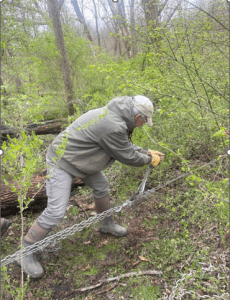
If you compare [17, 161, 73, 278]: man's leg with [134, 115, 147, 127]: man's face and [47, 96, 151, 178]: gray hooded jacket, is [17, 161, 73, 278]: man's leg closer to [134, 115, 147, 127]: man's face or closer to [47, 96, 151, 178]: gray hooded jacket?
[47, 96, 151, 178]: gray hooded jacket

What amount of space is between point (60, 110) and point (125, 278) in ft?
21.9

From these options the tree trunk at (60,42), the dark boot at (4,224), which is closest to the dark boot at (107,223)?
the dark boot at (4,224)

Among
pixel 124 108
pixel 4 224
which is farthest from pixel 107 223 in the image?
pixel 124 108

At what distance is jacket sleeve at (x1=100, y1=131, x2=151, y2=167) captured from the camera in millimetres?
2441

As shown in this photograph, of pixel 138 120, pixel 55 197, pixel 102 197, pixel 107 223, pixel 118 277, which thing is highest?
pixel 138 120

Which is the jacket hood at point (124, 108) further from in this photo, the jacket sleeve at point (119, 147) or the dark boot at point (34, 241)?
the dark boot at point (34, 241)

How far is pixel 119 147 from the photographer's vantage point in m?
2.52

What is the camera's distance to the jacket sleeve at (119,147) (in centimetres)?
244

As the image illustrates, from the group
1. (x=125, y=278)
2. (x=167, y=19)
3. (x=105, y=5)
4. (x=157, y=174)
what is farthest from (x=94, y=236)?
(x=105, y=5)

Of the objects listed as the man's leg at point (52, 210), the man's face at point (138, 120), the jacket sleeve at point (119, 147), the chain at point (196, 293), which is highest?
the man's face at point (138, 120)

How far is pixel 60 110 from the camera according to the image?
8117 millimetres

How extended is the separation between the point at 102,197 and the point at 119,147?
96 cm

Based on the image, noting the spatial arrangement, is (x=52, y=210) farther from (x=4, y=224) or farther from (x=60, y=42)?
(x=60, y=42)

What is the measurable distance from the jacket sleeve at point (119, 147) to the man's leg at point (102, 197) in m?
0.57
